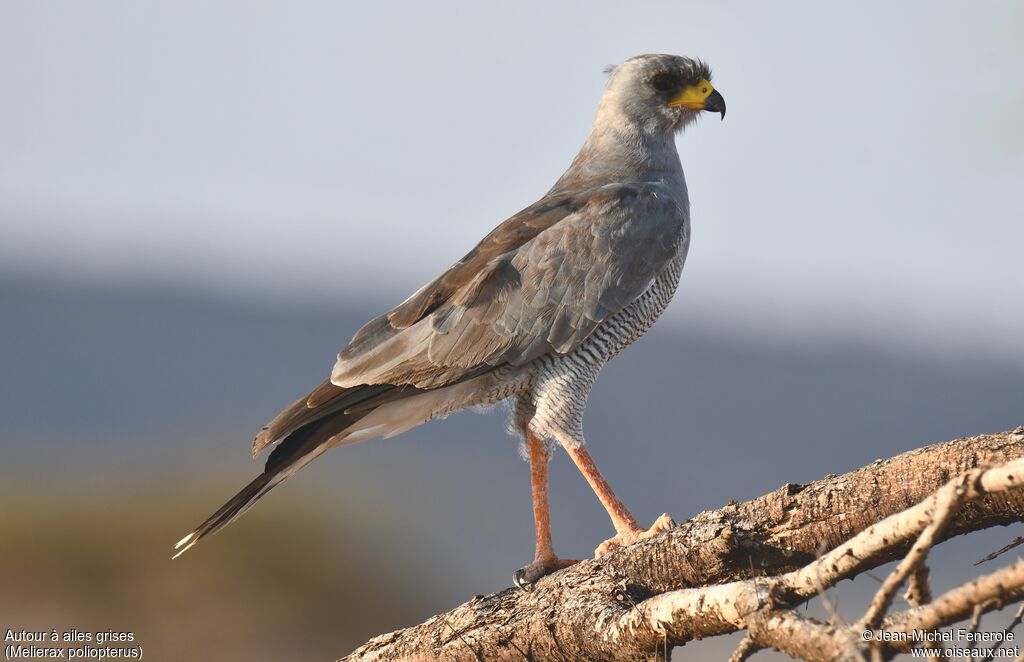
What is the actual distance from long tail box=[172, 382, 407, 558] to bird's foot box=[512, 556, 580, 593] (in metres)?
1.03

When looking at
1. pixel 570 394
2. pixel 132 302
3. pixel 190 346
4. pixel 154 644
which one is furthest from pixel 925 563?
pixel 132 302

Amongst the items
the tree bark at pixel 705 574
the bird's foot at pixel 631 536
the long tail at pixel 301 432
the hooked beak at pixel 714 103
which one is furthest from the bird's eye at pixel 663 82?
the tree bark at pixel 705 574

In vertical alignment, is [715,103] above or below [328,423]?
above

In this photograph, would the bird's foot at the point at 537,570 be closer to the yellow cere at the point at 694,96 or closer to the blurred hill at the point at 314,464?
the yellow cere at the point at 694,96

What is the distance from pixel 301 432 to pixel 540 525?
1.29 meters

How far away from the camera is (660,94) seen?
873 cm

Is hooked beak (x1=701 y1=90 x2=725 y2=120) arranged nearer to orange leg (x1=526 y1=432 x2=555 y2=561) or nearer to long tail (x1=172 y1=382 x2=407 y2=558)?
orange leg (x1=526 y1=432 x2=555 y2=561)

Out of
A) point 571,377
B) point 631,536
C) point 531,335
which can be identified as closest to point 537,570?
point 631,536

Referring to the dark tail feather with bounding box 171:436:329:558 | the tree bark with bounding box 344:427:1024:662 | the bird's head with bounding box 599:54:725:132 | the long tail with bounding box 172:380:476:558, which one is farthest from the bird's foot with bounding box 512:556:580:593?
the bird's head with bounding box 599:54:725:132

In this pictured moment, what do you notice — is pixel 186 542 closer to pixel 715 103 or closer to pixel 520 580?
pixel 520 580

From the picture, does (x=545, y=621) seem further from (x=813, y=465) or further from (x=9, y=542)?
(x=813, y=465)

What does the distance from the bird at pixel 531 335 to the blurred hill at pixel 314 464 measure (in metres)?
11.3

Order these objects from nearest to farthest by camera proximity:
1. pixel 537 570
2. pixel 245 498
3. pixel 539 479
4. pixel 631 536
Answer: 1. pixel 245 498
2. pixel 537 570
3. pixel 631 536
4. pixel 539 479

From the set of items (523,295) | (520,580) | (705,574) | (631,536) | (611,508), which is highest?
(523,295)
